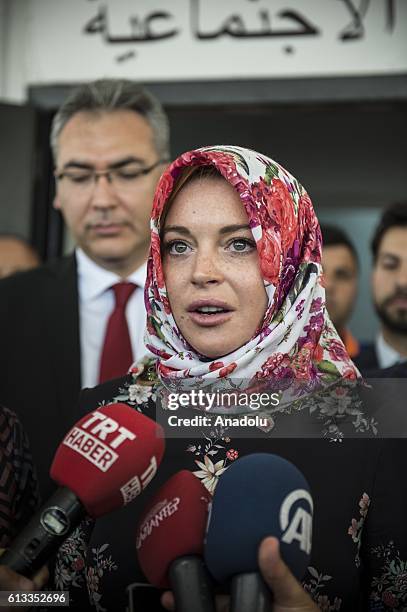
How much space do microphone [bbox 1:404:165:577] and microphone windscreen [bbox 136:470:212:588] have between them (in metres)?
0.04

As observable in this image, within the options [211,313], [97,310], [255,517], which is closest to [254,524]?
[255,517]

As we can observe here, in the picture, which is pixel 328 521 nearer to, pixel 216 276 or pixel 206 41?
pixel 216 276

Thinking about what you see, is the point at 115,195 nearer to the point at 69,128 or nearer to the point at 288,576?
the point at 69,128

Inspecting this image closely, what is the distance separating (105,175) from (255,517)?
1.63m

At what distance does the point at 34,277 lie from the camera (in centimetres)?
262

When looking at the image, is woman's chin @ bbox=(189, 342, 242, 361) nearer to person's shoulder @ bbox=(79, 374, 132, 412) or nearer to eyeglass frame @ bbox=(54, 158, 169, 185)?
person's shoulder @ bbox=(79, 374, 132, 412)

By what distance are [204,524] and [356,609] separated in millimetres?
466

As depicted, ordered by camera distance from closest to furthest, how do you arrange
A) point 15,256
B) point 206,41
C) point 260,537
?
point 260,537 → point 15,256 → point 206,41

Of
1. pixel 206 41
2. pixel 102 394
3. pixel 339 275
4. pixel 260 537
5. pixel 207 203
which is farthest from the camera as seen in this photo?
pixel 339 275

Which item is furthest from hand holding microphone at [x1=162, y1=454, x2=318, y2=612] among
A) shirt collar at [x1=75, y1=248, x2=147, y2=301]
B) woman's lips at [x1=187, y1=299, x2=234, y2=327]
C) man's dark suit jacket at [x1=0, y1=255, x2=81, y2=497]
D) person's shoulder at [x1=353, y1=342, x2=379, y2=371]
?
person's shoulder at [x1=353, y1=342, x2=379, y2=371]

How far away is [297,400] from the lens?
1.66 m

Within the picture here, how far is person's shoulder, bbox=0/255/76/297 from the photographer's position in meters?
2.59

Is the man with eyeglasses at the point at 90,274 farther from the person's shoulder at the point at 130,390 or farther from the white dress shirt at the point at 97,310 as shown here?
the person's shoulder at the point at 130,390

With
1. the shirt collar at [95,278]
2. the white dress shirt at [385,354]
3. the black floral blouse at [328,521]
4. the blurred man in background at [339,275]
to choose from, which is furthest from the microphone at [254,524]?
the blurred man in background at [339,275]
